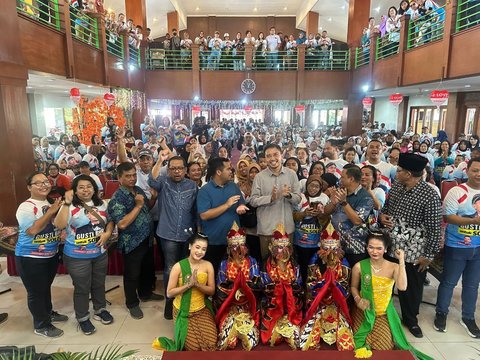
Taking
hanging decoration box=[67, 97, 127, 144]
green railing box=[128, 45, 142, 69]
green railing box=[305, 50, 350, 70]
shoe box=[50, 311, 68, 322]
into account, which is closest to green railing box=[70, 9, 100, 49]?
hanging decoration box=[67, 97, 127, 144]

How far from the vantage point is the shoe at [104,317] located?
11.2ft

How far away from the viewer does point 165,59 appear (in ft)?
45.2

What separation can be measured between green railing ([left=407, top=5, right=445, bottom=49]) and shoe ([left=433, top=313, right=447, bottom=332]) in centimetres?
664

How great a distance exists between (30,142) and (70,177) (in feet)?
3.63

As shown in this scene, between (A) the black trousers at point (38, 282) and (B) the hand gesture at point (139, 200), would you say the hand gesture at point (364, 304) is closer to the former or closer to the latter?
(B) the hand gesture at point (139, 200)

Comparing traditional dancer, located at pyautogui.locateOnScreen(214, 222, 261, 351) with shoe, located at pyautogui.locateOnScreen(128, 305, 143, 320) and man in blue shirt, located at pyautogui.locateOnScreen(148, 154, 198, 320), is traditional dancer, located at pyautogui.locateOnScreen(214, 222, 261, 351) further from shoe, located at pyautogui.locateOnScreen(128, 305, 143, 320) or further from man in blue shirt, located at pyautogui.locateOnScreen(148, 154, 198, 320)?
shoe, located at pyautogui.locateOnScreen(128, 305, 143, 320)

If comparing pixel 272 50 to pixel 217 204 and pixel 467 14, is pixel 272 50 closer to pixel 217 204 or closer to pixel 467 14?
pixel 467 14

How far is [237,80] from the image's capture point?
13.6 m

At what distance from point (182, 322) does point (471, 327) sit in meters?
2.61

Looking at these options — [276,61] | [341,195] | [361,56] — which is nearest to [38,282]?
[341,195]

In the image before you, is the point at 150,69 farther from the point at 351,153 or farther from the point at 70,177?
the point at 351,153

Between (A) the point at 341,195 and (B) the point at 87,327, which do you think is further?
(B) the point at 87,327

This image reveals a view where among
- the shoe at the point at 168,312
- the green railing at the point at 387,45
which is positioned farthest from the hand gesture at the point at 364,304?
the green railing at the point at 387,45

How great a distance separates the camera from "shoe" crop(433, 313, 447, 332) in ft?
10.8
